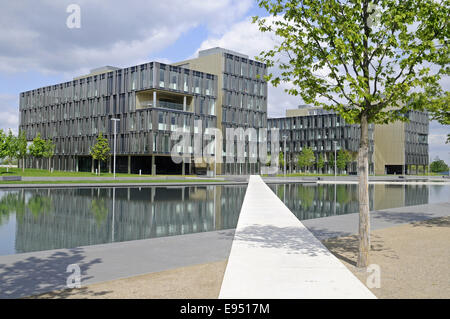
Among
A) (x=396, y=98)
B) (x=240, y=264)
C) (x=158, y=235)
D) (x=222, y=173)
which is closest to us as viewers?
(x=240, y=264)

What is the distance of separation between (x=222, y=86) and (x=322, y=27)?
216 ft

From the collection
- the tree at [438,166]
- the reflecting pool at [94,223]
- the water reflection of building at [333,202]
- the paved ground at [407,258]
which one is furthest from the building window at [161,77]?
the tree at [438,166]

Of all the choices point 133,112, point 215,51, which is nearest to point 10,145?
point 133,112

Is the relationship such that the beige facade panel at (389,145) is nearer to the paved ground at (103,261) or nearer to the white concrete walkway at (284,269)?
the white concrete walkway at (284,269)

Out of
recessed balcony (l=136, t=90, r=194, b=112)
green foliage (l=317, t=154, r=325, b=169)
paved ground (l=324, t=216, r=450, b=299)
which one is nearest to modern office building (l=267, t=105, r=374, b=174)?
green foliage (l=317, t=154, r=325, b=169)

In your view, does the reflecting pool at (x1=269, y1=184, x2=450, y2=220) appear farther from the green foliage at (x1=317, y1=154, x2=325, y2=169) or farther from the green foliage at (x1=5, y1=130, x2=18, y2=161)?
the green foliage at (x1=317, y1=154, x2=325, y2=169)

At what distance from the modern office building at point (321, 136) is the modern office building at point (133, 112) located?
160 feet

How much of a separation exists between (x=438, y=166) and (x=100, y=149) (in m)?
127

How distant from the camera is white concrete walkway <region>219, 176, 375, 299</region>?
5992 mm

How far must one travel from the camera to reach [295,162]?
114m

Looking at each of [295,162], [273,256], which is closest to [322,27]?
[273,256]

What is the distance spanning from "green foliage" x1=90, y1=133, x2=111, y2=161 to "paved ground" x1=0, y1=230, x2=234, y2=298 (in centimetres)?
5657
